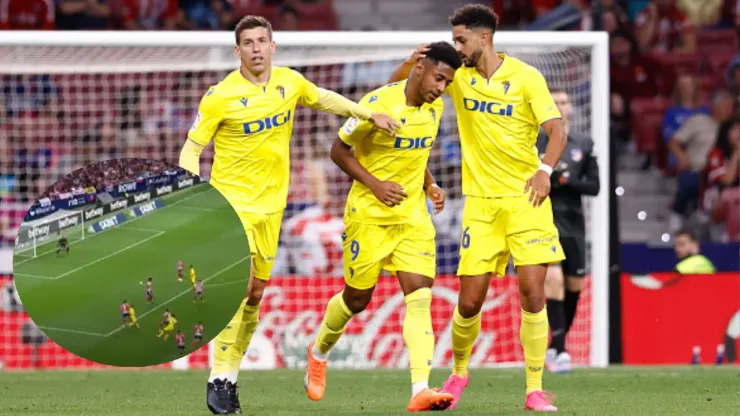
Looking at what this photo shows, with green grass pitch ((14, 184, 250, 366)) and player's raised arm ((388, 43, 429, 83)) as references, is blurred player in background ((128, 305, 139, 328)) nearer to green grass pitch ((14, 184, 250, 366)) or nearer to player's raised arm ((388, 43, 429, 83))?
green grass pitch ((14, 184, 250, 366))

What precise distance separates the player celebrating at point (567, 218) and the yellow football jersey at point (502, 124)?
3.02 meters

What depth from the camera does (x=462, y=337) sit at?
863cm

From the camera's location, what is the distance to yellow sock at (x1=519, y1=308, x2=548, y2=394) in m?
8.12

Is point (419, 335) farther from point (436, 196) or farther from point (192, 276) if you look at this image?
point (192, 276)

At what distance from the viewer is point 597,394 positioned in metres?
9.23

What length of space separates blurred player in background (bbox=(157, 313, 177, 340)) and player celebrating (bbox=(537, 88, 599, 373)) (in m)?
4.62

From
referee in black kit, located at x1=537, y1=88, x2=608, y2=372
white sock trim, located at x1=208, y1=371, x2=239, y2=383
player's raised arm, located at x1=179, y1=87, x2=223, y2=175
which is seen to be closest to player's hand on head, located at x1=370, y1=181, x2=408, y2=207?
player's raised arm, located at x1=179, y1=87, x2=223, y2=175

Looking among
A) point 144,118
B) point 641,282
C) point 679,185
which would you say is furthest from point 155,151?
point 679,185

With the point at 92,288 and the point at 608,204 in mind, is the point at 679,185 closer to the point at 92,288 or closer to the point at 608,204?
the point at 608,204

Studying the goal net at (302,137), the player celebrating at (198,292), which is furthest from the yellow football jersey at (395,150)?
the goal net at (302,137)

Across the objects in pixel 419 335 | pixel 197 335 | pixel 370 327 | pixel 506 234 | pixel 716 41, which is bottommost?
pixel 370 327

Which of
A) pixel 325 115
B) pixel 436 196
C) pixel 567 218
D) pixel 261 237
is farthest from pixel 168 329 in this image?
pixel 325 115

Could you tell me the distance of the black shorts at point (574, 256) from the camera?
11.7 metres

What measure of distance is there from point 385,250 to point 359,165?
50cm
